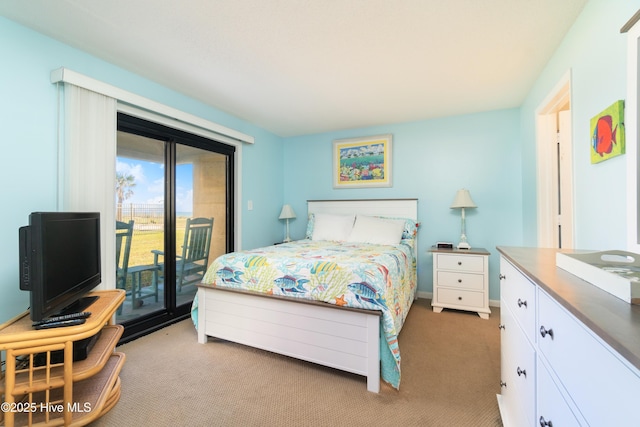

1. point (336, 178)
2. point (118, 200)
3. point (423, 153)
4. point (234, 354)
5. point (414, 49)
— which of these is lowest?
point (234, 354)

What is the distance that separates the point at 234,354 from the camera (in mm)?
2188

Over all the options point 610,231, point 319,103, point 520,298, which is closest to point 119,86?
point 319,103

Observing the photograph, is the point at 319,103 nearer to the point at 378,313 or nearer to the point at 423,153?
the point at 423,153

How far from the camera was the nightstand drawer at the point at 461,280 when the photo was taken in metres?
2.92

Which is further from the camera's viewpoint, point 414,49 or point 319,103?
point 319,103

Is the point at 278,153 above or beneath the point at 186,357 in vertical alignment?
above

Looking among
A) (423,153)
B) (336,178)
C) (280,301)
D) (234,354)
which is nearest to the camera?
(280,301)

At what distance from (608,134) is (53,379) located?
2.86 metres

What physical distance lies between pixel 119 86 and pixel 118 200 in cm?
98

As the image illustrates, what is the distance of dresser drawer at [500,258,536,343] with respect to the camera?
101cm

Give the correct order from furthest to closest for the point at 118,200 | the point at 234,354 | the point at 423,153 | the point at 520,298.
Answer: the point at 423,153
the point at 118,200
the point at 234,354
the point at 520,298

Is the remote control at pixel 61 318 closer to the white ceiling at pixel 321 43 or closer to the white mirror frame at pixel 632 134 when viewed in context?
the white ceiling at pixel 321 43

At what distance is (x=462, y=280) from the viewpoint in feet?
9.78

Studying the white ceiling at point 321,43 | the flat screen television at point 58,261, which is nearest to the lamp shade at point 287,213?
the white ceiling at point 321,43
